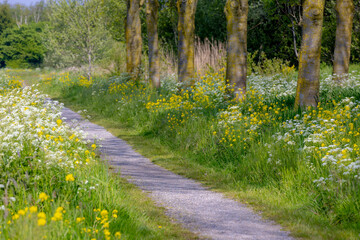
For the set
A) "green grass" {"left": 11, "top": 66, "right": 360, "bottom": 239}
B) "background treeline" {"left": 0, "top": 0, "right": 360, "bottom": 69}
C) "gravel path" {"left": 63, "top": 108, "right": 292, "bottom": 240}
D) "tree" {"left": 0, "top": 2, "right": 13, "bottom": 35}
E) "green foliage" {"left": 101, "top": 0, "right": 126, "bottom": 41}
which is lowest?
"gravel path" {"left": 63, "top": 108, "right": 292, "bottom": 240}

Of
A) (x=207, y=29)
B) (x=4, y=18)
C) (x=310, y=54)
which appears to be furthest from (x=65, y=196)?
(x=4, y=18)

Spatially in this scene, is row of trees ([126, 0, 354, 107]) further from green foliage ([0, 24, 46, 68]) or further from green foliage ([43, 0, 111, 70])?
green foliage ([0, 24, 46, 68])

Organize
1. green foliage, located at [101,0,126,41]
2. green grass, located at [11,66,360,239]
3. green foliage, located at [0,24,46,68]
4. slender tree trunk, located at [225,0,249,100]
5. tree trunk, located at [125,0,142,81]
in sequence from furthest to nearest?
green foliage, located at [0,24,46,68] < green foliage, located at [101,0,126,41] < tree trunk, located at [125,0,142,81] < slender tree trunk, located at [225,0,249,100] < green grass, located at [11,66,360,239]

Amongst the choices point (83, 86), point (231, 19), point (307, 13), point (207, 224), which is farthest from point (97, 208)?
point (83, 86)

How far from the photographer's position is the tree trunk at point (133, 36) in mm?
18375

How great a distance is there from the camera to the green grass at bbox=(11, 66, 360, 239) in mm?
4918

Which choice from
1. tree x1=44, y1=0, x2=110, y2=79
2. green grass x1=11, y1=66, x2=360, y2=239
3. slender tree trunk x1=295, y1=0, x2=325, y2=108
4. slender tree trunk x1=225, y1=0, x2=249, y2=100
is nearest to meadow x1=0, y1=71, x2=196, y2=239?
green grass x1=11, y1=66, x2=360, y2=239

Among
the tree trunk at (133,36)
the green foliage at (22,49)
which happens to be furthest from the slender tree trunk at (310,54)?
the green foliage at (22,49)

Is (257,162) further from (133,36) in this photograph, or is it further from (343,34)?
(133,36)

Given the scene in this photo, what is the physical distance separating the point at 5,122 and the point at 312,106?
Result: 585cm

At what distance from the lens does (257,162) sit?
6844mm

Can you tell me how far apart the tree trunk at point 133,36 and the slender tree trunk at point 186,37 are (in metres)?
4.91

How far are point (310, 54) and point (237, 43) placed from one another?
7.75ft

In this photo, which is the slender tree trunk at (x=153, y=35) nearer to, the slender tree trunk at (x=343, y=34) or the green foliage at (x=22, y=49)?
the slender tree trunk at (x=343, y=34)
